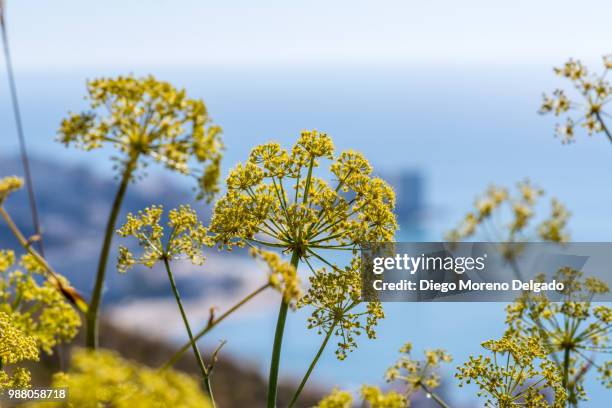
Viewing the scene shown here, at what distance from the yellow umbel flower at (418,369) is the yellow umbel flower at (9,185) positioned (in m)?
2.17

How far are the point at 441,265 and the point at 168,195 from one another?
147302 mm

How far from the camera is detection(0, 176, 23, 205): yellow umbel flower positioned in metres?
2.56

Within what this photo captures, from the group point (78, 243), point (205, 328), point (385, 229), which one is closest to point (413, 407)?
point (385, 229)

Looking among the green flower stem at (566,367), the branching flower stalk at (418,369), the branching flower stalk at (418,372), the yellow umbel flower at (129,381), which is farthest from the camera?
the branching flower stalk at (418,369)

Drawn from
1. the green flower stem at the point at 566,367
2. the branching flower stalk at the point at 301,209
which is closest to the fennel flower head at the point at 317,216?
the branching flower stalk at the point at 301,209

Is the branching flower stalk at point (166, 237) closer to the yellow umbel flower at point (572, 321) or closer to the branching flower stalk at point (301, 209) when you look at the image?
the branching flower stalk at point (301, 209)

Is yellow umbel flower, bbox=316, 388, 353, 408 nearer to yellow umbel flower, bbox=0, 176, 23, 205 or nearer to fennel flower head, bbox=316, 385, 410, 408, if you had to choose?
fennel flower head, bbox=316, 385, 410, 408

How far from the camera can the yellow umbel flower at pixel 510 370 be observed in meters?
3.69

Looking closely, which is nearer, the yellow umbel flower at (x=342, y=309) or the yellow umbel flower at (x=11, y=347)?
the yellow umbel flower at (x=11, y=347)

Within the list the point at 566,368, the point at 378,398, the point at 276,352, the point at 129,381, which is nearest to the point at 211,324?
the point at 129,381

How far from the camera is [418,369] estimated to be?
3.98 m

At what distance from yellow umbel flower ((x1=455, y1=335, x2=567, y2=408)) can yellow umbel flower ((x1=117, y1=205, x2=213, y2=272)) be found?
5.01 feet

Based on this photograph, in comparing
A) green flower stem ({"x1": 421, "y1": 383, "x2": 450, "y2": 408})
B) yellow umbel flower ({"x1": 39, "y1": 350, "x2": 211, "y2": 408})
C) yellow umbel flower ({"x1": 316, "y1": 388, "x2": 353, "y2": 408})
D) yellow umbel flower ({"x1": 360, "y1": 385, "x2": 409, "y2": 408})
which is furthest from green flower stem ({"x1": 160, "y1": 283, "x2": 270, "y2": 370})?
green flower stem ({"x1": 421, "y1": 383, "x2": 450, "y2": 408})

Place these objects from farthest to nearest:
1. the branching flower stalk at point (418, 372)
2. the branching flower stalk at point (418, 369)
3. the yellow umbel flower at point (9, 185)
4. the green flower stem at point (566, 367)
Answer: the branching flower stalk at point (418, 369)
the branching flower stalk at point (418, 372)
the green flower stem at point (566, 367)
the yellow umbel flower at point (9, 185)
